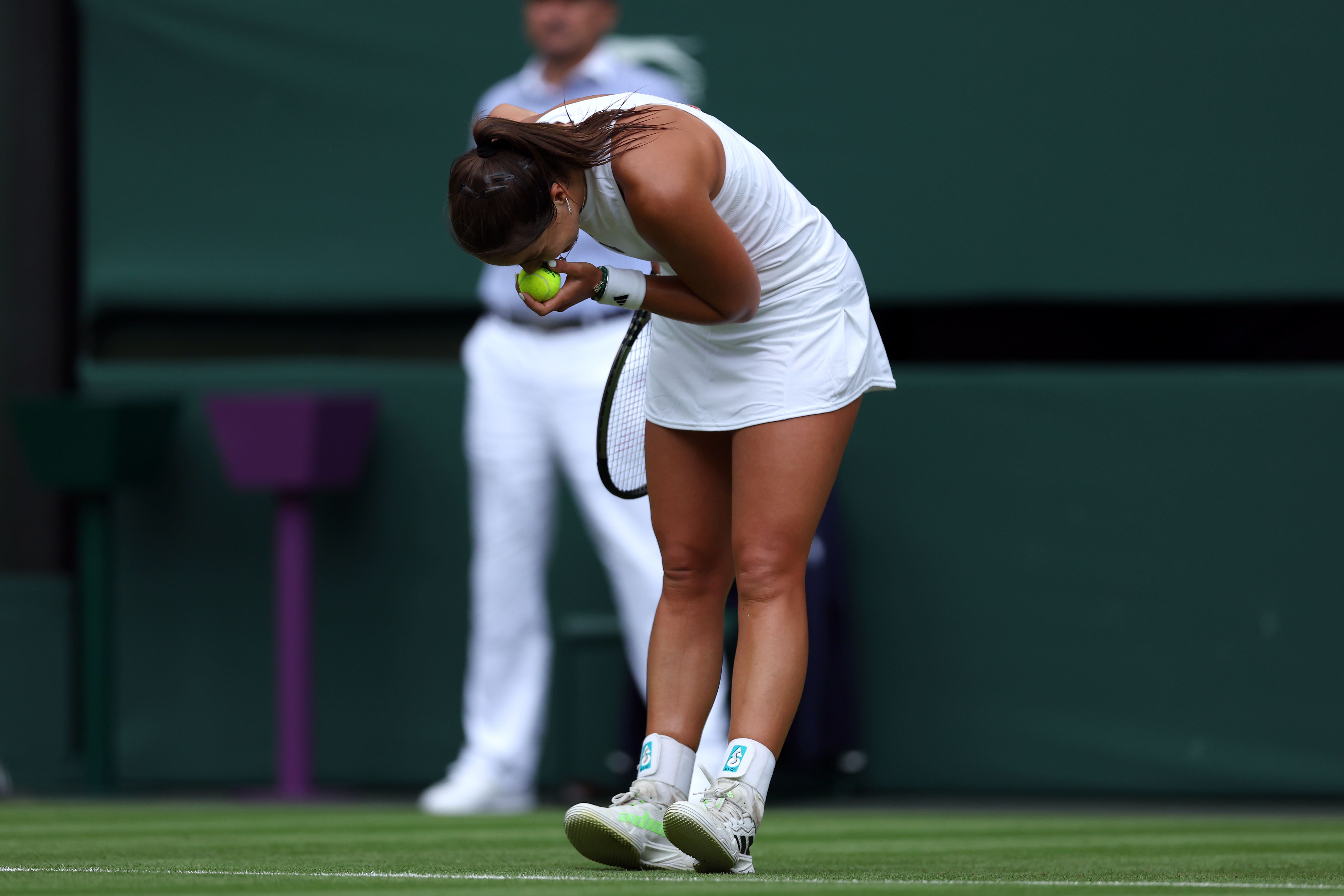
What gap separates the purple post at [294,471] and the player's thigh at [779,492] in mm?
2739

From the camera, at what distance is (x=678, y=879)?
304 cm

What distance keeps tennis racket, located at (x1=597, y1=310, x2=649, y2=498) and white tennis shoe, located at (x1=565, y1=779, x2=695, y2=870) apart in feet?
1.91

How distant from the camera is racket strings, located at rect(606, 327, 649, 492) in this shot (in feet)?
11.5

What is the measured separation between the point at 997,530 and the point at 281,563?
2282 millimetres

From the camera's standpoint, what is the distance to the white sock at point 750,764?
3117mm

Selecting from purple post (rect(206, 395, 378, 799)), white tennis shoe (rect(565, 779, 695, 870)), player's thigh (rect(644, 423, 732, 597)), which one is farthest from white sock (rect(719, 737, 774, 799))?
purple post (rect(206, 395, 378, 799))

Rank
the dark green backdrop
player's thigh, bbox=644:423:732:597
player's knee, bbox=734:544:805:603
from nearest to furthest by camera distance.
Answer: player's knee, bbox=734:544:805:603 < player's thigh, bbox=644:423:732:597 < the dark green backdrop

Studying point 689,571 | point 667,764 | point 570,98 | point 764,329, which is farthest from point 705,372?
point 570,98

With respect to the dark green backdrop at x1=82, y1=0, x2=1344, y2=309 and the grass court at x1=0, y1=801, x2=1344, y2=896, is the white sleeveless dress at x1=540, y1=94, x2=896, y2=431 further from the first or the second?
the dark green backdrop at x1=82, y1=0, x2=1344, y2=309

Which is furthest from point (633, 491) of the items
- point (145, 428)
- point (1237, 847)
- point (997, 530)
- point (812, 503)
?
point (145, 428)

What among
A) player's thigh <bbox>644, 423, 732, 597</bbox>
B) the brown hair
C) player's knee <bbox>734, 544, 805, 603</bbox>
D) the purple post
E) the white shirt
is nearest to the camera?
the brown hair

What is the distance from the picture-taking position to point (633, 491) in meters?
3.54

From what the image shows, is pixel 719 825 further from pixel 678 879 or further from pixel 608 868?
pixel 608 868

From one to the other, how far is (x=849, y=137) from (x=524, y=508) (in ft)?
5.48
